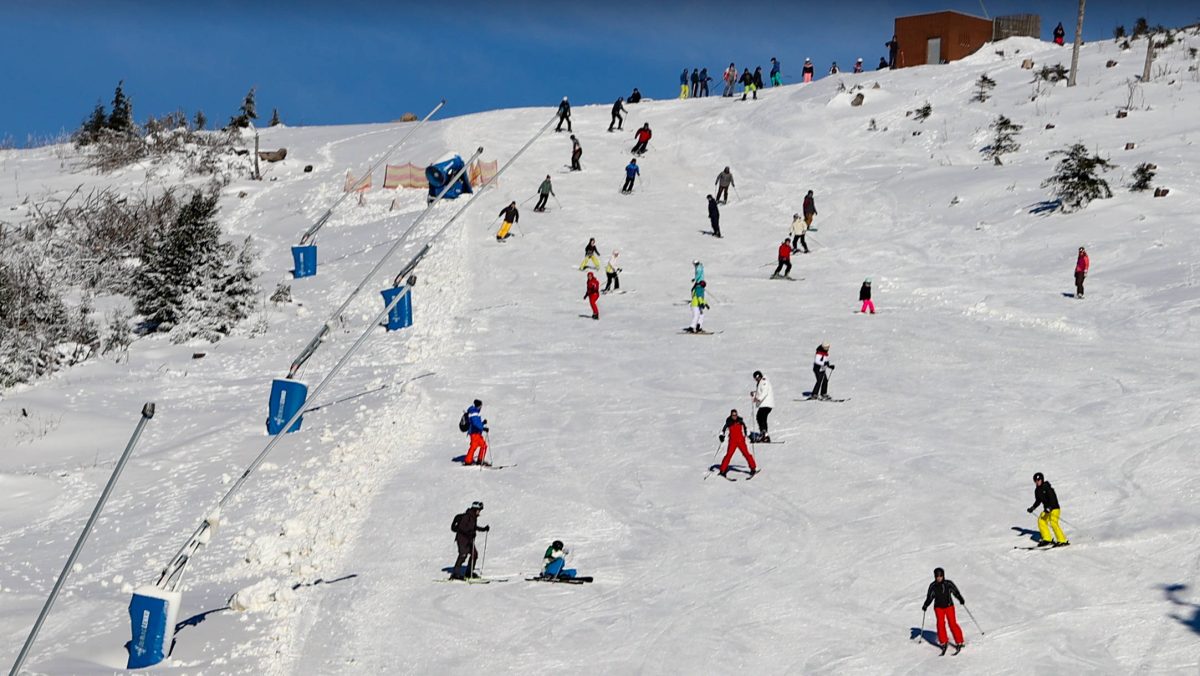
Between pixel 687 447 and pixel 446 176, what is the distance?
72.8 feet

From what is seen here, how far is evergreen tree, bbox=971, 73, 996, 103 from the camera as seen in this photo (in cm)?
4762

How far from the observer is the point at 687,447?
20625 mm

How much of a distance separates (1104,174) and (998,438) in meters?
19.1

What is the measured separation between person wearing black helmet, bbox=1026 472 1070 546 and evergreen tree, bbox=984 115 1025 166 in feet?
89.3

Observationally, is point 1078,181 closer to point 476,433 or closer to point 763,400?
point 763,400

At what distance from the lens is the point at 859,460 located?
63.7 feet

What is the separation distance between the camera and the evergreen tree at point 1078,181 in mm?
34469

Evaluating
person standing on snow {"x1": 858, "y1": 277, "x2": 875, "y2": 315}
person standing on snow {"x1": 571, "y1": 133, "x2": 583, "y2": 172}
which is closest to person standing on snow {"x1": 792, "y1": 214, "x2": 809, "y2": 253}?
person standing on snow {"x1": 858, "y1": 277, "x2": 875, "y2": 315}

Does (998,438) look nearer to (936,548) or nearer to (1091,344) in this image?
(936,548)

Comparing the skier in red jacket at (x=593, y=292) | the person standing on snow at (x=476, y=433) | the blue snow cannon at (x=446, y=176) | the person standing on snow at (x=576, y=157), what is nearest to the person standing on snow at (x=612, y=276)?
the skier in red jacket at (x=593, y=292)

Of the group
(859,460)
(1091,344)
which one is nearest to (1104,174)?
(1091,344)

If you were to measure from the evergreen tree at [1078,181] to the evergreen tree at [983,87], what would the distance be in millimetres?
11862

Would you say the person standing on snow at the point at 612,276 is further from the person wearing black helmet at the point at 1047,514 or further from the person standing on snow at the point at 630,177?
the person wearing black helmet at the point at 1047,514

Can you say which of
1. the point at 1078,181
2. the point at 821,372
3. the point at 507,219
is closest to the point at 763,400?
the point at 821,372
